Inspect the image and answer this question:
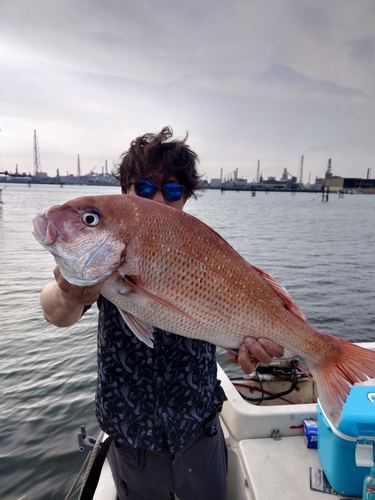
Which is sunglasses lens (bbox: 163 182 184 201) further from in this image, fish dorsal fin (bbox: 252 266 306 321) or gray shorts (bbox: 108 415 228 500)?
gray shorts (bbox: 108 415 228 500)

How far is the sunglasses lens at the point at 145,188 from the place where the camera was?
262 cm

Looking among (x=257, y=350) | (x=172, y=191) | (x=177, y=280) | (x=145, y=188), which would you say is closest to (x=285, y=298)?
(x=257, y=350)

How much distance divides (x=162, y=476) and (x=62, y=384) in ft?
19.6

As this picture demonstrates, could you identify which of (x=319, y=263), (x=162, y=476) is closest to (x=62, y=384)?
(x=162, y=476)

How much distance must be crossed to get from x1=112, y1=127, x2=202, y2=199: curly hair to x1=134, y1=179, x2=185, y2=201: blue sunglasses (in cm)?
7

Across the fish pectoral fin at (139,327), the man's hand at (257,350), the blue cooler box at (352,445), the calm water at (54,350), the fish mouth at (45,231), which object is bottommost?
the calm water at (54,350)

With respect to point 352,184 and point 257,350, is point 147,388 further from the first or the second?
point 352,184

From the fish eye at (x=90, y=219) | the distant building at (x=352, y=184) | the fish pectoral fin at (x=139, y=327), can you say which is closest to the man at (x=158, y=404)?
the fish pectoral fin at (x=139, y=327)

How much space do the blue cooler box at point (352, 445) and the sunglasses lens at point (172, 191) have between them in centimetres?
224

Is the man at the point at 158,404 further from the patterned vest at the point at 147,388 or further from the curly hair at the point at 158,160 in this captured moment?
the curly hair at the point at 158,160

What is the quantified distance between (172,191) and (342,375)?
1.74 m

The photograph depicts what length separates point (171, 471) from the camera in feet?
7.82

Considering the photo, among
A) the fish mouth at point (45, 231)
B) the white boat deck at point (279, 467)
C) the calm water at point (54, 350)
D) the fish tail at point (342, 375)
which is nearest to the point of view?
the fish mouth at point (45, 231)

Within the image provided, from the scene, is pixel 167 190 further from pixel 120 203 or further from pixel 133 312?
pixel 133 312
